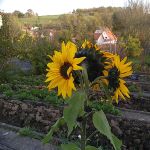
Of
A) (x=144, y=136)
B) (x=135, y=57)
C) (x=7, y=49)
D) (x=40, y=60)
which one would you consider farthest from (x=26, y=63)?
(x=144, y=136)

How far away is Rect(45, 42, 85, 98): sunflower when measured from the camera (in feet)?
6.92

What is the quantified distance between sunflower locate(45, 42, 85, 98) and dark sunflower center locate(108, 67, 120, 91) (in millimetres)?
227

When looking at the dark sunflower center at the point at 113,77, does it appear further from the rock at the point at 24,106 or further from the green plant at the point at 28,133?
the rock at the point at 24,106

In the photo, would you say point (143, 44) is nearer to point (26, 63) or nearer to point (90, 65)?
point (26, 63)

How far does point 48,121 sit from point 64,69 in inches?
229

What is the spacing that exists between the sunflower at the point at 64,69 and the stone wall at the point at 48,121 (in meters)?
3.69

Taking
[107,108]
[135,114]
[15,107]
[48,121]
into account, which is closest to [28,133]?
[48,121]

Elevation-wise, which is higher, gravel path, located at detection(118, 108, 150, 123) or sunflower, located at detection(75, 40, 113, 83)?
sunflower, located at detection(75, 40, 113, 83)

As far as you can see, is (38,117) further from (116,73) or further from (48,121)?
(116,73)

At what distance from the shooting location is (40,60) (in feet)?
57.6

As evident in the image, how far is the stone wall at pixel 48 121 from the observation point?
645 centimetres

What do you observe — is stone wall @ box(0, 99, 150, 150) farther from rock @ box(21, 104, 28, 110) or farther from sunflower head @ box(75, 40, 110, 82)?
sunflower head @ box(75, 40, 110, 82)

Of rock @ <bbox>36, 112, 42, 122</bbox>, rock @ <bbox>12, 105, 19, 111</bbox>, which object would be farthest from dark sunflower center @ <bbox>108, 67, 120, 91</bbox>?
rock @ <bbox>12, 105, 19, 111</bbox>

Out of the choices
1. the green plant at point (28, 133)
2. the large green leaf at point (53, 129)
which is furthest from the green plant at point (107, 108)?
the large green leaf at point (53, 129)
